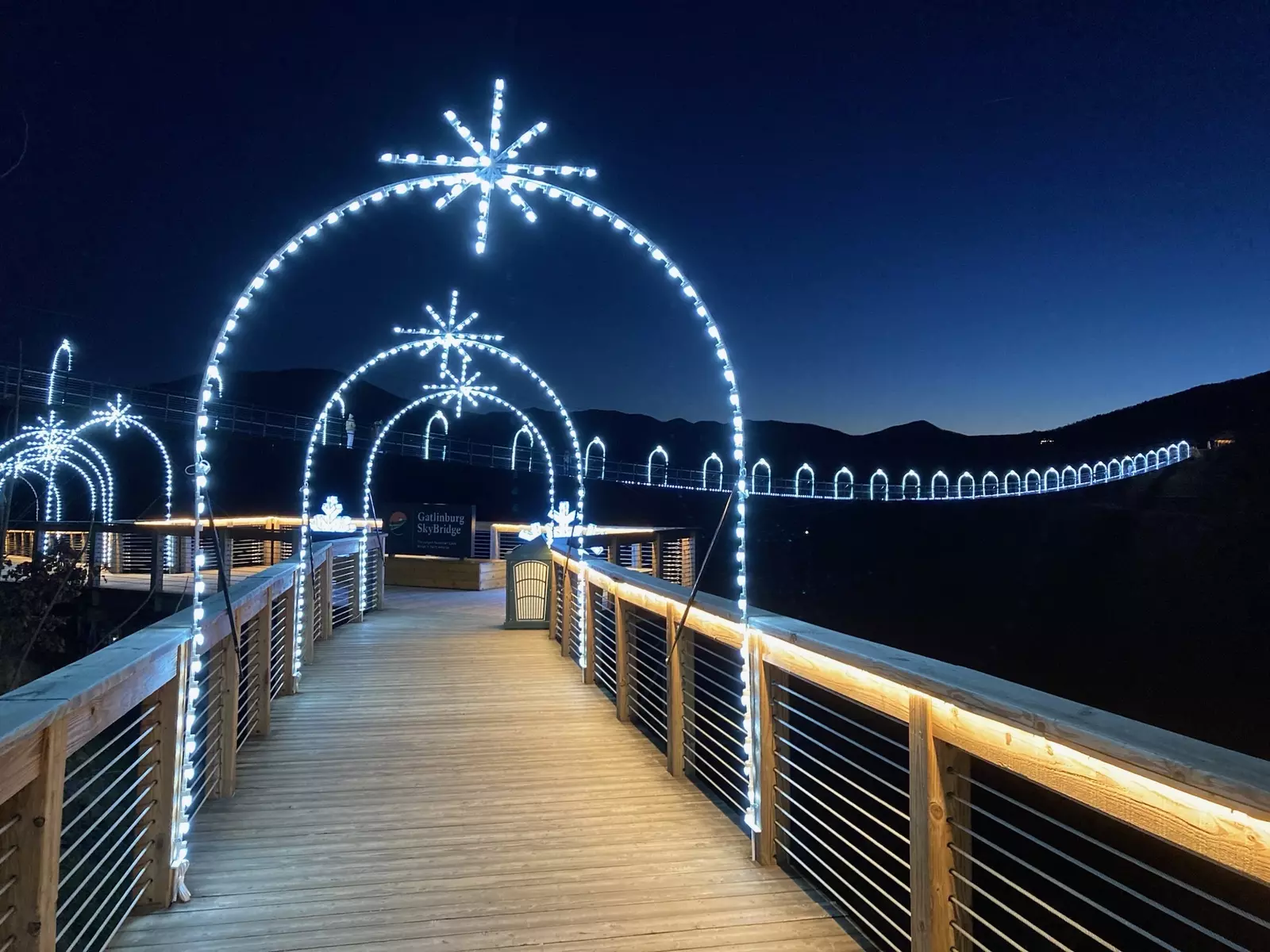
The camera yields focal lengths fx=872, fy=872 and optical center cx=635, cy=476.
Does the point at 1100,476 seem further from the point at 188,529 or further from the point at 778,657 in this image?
the point at 778,657

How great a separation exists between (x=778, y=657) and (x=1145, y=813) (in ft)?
6.35

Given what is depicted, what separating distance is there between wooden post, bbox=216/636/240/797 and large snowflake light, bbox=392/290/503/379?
8.11 meters

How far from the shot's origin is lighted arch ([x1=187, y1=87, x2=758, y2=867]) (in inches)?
149

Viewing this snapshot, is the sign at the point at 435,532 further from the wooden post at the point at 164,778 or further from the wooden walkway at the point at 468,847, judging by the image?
the wooden post at the point at 164,778

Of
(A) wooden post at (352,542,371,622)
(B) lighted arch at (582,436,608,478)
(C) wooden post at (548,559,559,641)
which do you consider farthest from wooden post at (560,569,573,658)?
(B) lighted arch at (582,436,608,478)

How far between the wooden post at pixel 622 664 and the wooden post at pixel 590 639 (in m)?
1.32

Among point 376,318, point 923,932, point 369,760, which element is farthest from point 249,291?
point 376,318

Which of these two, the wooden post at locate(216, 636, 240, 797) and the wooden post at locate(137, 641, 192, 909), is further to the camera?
the wooden post at locate(216, 636, 240, 797)

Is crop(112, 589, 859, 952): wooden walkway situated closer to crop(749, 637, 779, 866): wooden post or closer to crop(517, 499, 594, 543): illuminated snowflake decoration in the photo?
crop(749, 637, 779, 866): wooden post

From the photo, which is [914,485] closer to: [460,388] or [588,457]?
[588,457]

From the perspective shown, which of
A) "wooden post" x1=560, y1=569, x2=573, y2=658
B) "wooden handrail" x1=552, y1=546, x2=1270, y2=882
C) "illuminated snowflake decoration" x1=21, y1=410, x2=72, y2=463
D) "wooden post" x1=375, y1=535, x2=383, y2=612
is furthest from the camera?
"illuminated snowflake decoration" x1=21, y1=410, x2=72, y2=463

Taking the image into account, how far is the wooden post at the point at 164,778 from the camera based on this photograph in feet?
10.6

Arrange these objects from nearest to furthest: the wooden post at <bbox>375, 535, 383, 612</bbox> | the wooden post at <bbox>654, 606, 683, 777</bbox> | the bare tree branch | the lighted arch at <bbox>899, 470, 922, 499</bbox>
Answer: the wooden post at <bbox>654, 606, 683, 777</bbox> < the bare tree branch < the wooden post at <bbox>375, 535, 383, 612</bbox> < the lighted arch at <bbox>899, 470, 922, 499</bbox>

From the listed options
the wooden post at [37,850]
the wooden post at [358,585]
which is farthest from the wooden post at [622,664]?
the wooden post at [358,585]
